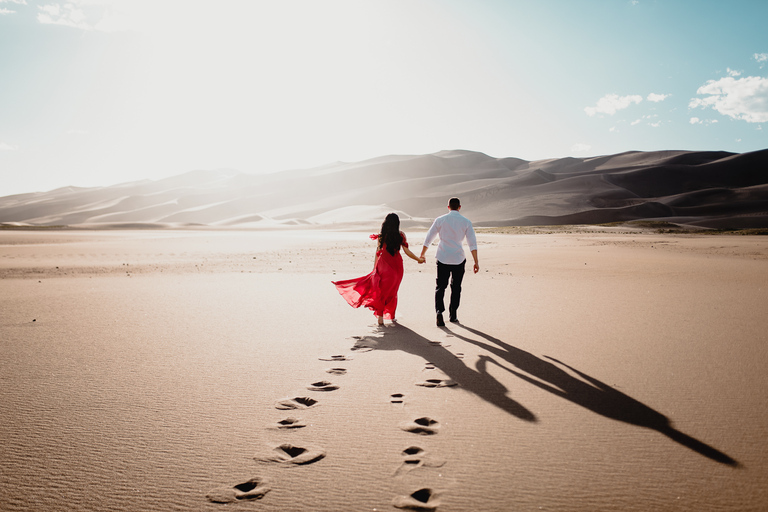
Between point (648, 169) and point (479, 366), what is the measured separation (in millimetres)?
173617

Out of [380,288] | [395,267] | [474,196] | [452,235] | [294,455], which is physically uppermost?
[474,196]

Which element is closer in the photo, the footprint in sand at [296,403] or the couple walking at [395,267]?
the footprint in sand at [296,403]

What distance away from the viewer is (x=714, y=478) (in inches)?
109

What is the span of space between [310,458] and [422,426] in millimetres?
914

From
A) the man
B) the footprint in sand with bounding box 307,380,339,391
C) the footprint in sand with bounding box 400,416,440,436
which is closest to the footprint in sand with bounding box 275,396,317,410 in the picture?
the footprint in sand with bounding box 307,380,339,391

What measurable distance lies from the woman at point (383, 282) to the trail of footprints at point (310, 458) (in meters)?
3.00

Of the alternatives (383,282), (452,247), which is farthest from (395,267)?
(452,247)

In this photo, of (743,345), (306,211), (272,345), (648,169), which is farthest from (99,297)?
(648,169)

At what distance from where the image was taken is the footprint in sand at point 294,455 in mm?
2979

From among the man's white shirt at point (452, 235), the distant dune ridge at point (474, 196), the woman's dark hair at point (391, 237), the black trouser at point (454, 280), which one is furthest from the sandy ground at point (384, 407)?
the distant dune ridge at point (474, 196)

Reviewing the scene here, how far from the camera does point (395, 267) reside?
739cm

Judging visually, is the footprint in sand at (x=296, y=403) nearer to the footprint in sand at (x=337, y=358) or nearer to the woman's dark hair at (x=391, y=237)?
the footprint in sand at (x=337, y=358)

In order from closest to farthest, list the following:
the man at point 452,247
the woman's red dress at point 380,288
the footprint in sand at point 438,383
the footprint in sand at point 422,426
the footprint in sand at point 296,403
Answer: the footprint in sand at point 422,426
the footprint in sand at point 296,403
the footprint in sand at point 438,383
the woman's red dress at point 380,288
the man at point 452,247

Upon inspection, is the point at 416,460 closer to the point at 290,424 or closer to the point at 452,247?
the point at 290,424
